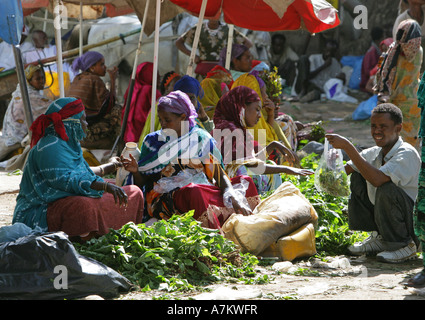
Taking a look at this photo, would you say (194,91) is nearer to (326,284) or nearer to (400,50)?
(400,50)

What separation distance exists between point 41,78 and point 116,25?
565cm

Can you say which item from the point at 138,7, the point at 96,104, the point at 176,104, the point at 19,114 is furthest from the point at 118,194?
the point at 19,114

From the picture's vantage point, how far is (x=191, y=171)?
17.7 ft

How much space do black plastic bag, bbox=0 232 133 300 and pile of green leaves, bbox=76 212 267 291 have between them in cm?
38

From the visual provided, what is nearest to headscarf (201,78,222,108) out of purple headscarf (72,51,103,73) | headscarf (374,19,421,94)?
purple headscarf (72,51,103,73)

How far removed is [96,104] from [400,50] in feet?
12.9

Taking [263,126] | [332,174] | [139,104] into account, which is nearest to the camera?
[332,174]

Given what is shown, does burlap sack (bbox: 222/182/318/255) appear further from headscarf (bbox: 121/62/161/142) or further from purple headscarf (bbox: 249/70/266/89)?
headscarf (bbox: 121/62/161/142)

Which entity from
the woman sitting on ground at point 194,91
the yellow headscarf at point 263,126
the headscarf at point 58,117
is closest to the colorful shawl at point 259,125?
the yellow headscarf at point 263,126

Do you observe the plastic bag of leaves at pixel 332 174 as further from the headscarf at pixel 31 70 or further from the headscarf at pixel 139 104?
the headscarf at pixel 31 70

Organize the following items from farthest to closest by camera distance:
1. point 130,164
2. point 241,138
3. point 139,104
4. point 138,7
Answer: point 138,7 < point 139,104 < point 241,138 < point 130,164

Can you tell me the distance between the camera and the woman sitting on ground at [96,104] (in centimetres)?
873

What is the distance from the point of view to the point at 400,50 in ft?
27.0

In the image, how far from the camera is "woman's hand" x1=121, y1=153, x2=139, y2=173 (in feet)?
17.1
